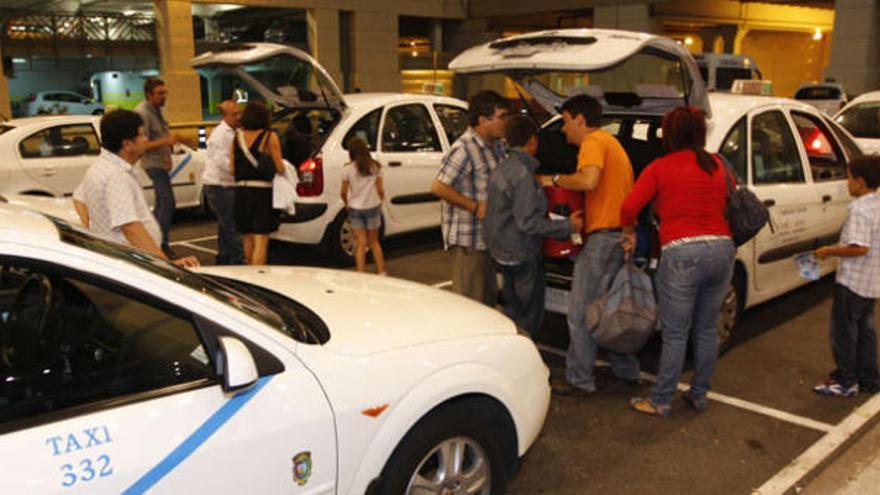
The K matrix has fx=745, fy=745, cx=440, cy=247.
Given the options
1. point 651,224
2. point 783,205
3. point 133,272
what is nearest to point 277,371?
point 133,272

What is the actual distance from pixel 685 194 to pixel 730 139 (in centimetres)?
134

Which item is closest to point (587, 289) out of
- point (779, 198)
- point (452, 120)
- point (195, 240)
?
point (779, 198)

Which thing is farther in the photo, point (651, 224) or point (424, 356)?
point (651, 224)

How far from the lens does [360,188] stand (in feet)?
21.5

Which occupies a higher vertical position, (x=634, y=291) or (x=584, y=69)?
(x=584, y=69)

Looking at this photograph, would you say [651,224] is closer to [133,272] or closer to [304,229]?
[133,272]

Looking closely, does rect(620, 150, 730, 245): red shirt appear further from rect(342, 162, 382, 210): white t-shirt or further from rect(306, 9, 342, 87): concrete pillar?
rect(306, 9, 342, 87): concrete pillar

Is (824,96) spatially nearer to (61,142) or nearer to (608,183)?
(608,183)

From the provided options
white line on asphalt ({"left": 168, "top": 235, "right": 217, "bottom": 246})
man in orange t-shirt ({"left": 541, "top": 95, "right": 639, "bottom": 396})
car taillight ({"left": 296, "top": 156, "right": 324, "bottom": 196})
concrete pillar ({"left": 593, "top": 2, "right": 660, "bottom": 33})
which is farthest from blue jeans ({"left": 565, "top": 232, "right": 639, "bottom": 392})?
concrete pillar ({"left": 593, "top": 2, "right": 660, "bottom": 33})

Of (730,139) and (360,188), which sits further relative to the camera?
(360,188)

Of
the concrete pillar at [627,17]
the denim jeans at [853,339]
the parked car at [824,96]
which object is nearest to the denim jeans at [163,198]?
the denim jeans at [853,339]

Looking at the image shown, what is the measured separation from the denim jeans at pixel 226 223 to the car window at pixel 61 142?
301cm

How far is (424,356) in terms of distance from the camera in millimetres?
2711

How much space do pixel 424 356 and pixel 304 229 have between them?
4.85 metres
